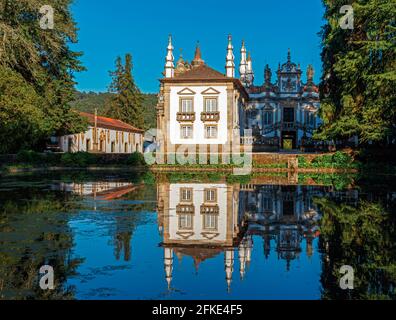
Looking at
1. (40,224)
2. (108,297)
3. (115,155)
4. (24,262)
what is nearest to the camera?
(108,297)

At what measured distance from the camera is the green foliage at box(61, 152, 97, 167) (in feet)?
124

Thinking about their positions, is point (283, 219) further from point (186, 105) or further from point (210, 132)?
point (186, 105)

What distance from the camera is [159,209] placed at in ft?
41.2

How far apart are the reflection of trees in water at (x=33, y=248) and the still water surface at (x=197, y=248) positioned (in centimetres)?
2

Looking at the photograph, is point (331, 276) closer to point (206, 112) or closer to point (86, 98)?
point (206, 112)

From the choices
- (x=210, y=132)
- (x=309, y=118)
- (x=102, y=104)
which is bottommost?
(x=210, y=132)

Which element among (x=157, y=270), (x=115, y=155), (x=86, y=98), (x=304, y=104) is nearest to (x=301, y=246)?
(x=157, y=270)

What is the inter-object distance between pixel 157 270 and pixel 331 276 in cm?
229

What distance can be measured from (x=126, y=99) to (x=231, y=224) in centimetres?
6855

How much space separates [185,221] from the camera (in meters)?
10.4

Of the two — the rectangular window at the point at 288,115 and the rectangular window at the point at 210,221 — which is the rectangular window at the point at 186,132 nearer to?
→ the rectangular window at the point at 288,115

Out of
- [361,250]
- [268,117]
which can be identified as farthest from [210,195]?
[268,117]

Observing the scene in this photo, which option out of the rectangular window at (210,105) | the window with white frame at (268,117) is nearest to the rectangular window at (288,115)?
the window with white frame at (268,117)

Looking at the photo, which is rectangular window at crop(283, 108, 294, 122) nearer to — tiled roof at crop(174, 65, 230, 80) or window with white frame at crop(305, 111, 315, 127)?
window with white frame at crop(305, 111, 315, 127)
